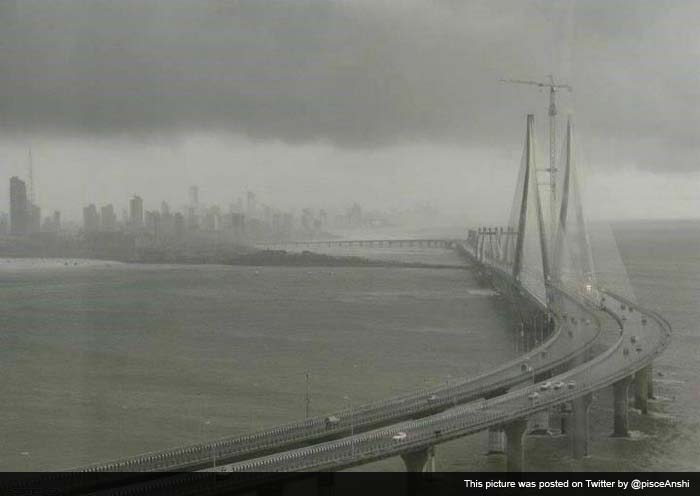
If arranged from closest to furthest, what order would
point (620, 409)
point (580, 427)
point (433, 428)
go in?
point (433, 428) → point (580, 427) → point (620, 409)

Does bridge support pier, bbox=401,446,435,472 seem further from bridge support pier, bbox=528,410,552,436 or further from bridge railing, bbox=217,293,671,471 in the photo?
bridge support pier, bbox=528,410,552,436

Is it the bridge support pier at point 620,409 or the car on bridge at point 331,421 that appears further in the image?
the bridge support pier at point 620,409

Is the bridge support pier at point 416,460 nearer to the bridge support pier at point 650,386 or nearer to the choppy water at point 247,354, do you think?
the choppy water at point 247,354

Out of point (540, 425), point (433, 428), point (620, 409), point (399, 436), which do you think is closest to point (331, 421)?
point (399, 436)

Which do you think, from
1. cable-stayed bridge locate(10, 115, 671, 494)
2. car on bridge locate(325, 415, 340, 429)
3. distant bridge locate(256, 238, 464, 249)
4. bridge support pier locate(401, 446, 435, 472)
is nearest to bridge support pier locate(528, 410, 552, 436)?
cable-stayed bridge locate(10, 115, 671, 494)

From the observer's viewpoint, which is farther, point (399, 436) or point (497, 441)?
point (497, 441)
